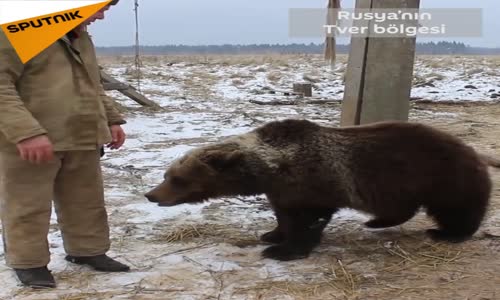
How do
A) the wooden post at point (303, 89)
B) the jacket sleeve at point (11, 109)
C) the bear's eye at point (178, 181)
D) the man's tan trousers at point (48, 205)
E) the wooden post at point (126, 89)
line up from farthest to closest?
1. the wooden post at point (303, 89)
2. the wooden post at point (126, 89)
3. the bear's eye at point (178, 181)
4. the man's tan trousers at point (48, 205)
5. the jacket sleeve at point (11, 109)

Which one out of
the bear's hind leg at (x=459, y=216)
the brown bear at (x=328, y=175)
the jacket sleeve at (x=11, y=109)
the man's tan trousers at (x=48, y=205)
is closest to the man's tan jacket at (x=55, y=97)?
the jacket sleeve at (x=11, y=109)

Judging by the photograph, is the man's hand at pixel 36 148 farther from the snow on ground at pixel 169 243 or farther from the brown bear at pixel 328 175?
the brown bear at pixel 328 175

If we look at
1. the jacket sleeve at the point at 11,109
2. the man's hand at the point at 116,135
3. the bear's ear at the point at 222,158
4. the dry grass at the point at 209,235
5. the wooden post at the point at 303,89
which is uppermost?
the jacket sleeve at the point at 11,109

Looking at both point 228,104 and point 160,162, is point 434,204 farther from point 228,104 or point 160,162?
point 228,104

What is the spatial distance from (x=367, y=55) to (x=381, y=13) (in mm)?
385

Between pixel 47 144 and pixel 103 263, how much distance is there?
3.20ft

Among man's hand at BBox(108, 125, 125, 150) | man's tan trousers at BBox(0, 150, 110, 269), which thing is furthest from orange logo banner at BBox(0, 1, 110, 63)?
man's hand at BBox(108, 125, 125, 150)

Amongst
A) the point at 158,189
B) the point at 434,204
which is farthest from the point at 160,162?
the point at 434,204

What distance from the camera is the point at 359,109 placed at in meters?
5.97

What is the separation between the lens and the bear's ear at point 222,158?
13.5ft

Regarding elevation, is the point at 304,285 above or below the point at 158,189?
below

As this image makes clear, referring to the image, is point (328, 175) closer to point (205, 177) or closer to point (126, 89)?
point (205, 177)

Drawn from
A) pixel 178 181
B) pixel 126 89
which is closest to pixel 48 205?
pixel 178 181

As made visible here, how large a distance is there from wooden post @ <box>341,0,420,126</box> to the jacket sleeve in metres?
3.33
